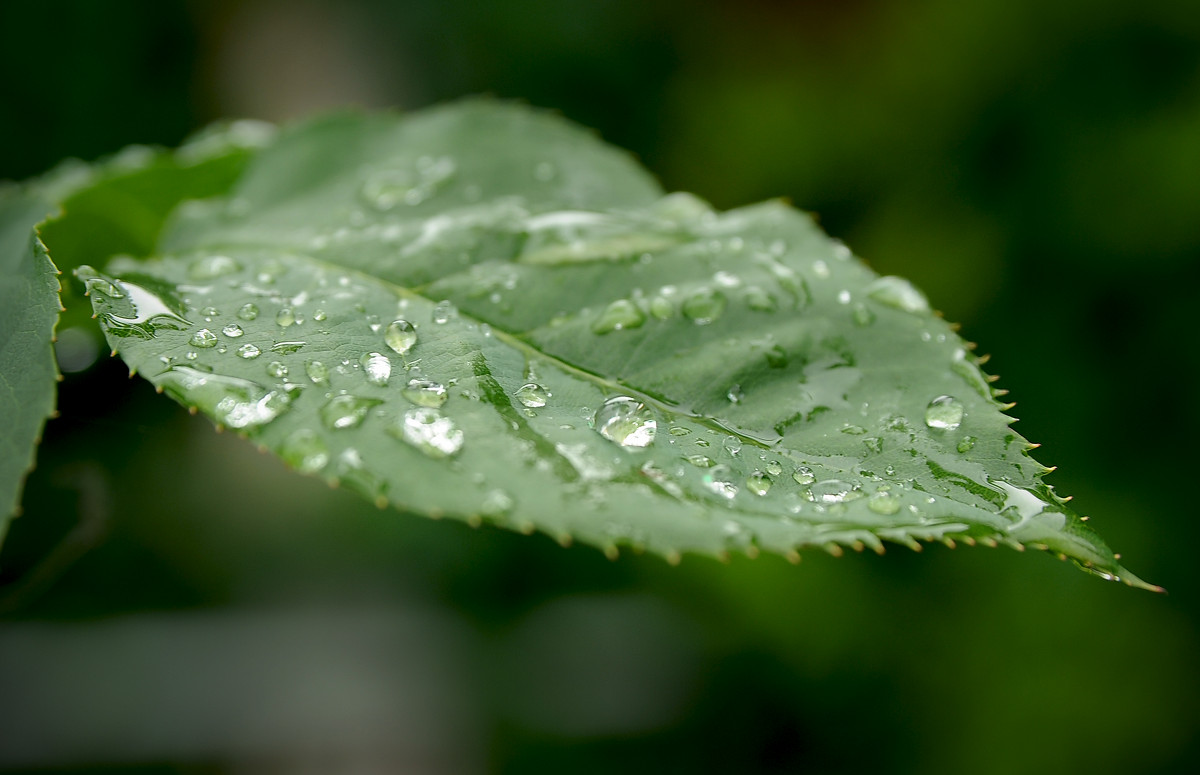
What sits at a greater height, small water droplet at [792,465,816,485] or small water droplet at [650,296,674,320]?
small water droplet at [650,296,674,320]

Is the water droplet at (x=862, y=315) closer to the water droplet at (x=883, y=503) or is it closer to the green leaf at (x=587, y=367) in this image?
the green leaf at (x=587, y=367)

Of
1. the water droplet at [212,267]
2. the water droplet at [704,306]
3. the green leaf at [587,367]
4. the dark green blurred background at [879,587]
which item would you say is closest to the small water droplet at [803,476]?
the green leaf at [587,367]

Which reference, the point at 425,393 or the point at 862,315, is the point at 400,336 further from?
the point at 862,315

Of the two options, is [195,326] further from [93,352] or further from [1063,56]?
[1063,56]

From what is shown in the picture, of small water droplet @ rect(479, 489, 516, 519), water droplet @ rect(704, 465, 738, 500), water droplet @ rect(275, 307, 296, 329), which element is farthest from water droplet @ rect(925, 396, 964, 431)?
water droplet @ rect(275, 307, 296, 329)

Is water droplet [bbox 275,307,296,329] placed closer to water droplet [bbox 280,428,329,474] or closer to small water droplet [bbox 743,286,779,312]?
water droplet [bbox 280,428,329,474]
